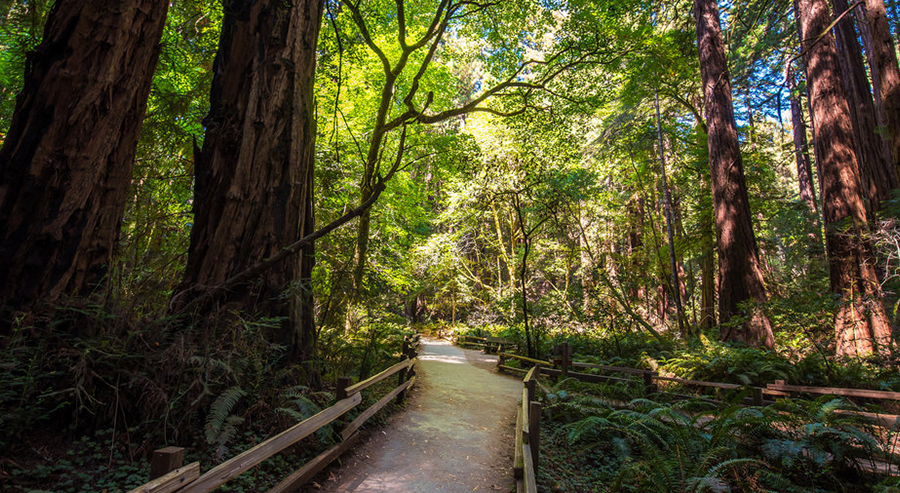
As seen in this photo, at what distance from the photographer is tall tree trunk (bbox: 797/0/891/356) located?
29.8 feet

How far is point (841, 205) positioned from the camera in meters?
10.2

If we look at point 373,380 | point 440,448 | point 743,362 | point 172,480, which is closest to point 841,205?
point 743,362

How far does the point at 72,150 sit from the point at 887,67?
10270 millimetres

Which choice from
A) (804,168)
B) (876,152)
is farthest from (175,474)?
(804,168)

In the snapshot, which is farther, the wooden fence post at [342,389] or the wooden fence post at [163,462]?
the wooden fence post at [342,389]

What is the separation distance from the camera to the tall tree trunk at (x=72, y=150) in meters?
3.30

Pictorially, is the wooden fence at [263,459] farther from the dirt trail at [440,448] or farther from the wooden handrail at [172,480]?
the dirt trail at [440,448]

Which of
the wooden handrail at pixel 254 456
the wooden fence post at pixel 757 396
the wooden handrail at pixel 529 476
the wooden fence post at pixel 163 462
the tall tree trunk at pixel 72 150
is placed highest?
the tall tree trunk at pixel 72 150

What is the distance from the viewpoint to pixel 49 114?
345 cm

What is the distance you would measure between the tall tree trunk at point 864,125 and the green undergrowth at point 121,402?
42.1 ft

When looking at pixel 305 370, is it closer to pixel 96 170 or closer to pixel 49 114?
pixel 96 170

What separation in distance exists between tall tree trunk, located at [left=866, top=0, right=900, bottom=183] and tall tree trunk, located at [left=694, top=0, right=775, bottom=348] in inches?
171

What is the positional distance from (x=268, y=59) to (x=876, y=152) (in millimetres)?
12967

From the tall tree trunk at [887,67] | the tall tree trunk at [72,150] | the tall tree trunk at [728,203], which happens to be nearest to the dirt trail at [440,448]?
the tall tree trunk at [72,150]
